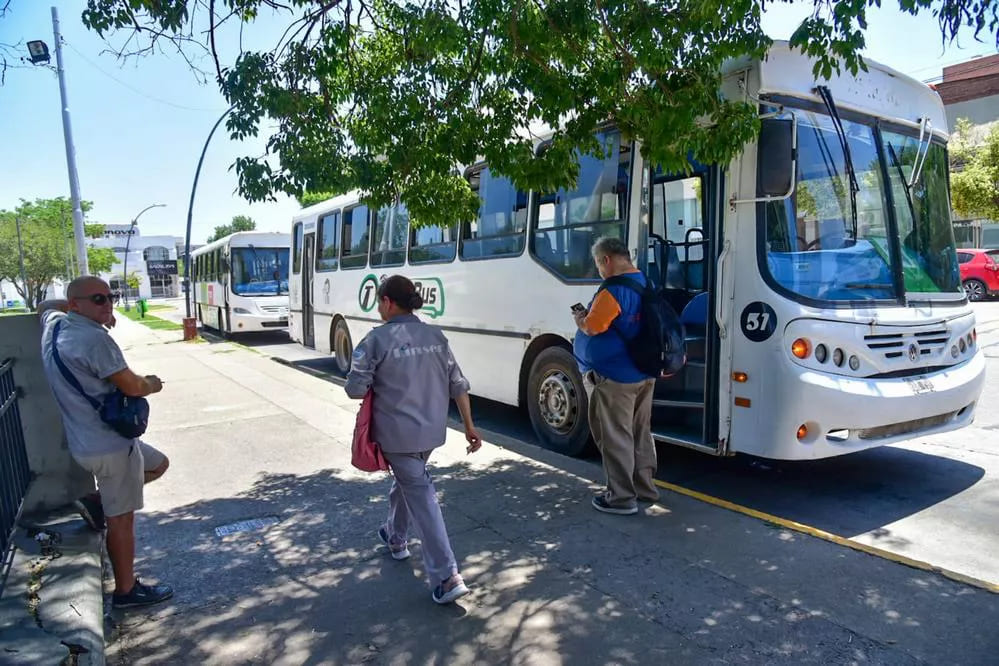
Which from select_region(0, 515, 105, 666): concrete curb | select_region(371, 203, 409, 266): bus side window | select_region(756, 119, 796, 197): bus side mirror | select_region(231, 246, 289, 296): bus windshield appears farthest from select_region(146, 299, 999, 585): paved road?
select_region(231, 246, 289, 296): bus windshield

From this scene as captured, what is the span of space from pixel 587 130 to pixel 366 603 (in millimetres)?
3923

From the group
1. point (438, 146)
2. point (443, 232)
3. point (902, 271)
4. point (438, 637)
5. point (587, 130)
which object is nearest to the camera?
point (438, 637)

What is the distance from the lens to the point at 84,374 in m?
3.47

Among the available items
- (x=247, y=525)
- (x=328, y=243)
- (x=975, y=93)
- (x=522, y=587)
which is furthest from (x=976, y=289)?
(x=247, y=525)

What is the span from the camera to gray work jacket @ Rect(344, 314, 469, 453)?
3596 mm

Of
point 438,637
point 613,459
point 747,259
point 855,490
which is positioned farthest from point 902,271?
point 438,637

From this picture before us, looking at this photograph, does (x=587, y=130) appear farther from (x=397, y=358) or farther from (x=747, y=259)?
(x=397, y=358)

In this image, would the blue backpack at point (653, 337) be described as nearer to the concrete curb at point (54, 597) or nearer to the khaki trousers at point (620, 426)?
the khaki trousers at point (620, 426)

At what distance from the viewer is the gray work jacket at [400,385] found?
3.60m

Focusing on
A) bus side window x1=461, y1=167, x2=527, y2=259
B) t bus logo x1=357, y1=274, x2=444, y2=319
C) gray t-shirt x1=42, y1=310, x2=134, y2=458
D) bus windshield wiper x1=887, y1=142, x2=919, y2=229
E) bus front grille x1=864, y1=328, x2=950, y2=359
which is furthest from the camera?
t bus logo x1=357, y1=274, x2=444, y2=319

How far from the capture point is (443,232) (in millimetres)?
8336

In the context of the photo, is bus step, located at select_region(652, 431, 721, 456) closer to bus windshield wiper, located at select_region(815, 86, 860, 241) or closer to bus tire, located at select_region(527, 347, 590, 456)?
bus tire, located at select_region(527, 347, 590, 456)

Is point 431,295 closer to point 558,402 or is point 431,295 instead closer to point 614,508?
point 558,402

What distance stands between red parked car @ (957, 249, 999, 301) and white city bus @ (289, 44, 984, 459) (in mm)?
17125
